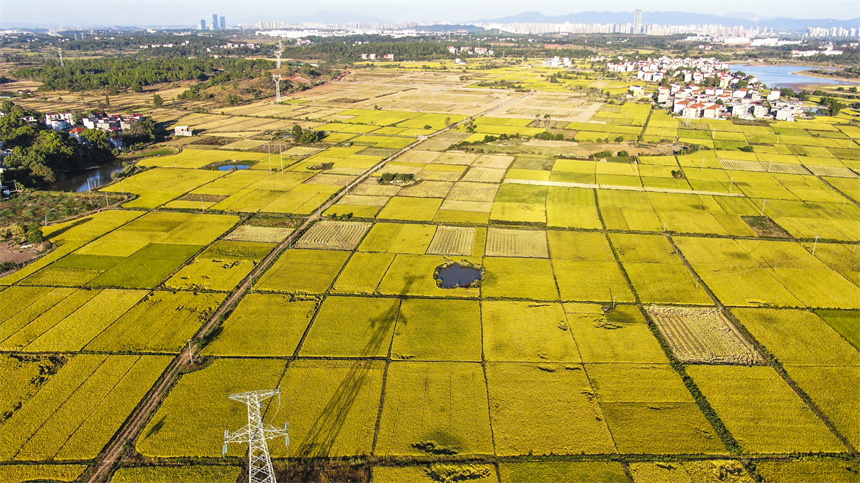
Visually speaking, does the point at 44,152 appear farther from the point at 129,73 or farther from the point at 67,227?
the point at 129,73

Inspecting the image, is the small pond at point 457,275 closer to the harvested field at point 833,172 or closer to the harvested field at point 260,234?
the harvested field at point 260,234

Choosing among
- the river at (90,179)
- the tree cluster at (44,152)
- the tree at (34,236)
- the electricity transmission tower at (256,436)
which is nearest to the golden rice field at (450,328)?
the tree at (34,236)

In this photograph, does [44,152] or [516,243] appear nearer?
[516,243]

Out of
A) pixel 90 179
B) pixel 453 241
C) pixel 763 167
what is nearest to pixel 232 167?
pixel 90 179

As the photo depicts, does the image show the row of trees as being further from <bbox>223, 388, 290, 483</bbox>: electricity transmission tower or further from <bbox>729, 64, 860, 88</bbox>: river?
<bbox>729, 64, 860, 88</bbox>: river

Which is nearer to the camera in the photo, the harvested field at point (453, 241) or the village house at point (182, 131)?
the harvested field at point (453, 241)
